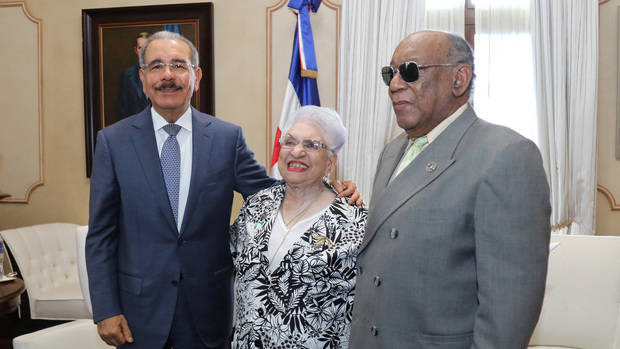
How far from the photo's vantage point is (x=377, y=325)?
1.42m

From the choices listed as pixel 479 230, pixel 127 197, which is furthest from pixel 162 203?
pixel 479 230

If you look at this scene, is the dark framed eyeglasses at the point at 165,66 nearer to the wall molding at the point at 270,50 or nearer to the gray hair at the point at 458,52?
the gray hair at the point at 458,52

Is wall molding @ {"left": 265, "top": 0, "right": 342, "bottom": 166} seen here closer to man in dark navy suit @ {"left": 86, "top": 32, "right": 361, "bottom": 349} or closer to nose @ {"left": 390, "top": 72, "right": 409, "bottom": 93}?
man in dark navy suit @ {"left": 86, "top": 32, "right": 361, "bottom": 349}

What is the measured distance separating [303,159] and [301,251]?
33cm

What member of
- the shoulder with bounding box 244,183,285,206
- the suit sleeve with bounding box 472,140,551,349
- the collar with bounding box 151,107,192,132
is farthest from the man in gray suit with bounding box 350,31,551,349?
the collar with bounding box 151,107,192,132

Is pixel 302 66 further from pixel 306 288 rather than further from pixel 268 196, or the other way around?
pixel 306 288

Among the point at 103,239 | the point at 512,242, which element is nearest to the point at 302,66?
the point at 103,239

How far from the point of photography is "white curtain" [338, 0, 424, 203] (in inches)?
159

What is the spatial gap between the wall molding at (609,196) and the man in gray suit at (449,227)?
3.02 metres

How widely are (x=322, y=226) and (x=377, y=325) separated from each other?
47cm

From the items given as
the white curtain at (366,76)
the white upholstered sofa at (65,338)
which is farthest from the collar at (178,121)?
the white curtain at (366,76)

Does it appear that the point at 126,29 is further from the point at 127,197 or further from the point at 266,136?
the point at 127,197

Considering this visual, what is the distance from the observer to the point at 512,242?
45.5 inches

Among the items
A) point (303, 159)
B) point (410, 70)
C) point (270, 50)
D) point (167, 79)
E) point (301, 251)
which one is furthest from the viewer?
point (270, 50)
